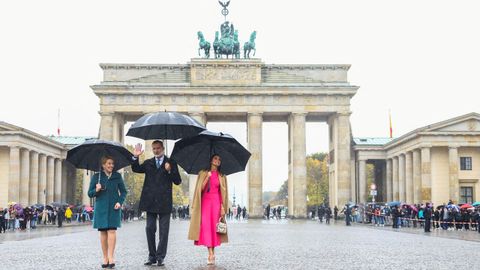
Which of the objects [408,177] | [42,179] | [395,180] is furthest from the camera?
[395,180]

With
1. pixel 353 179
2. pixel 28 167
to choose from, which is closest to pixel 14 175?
pixel 28 167

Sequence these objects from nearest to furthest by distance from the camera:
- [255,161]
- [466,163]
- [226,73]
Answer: [466,163] < [255,161] < [226,73]

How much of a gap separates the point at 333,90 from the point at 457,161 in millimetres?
17534

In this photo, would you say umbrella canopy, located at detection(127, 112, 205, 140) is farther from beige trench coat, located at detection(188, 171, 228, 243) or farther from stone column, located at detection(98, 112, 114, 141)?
stone column, located at detection(98, 112, 114, 141)

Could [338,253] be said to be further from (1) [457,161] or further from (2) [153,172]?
(1) [457,161]

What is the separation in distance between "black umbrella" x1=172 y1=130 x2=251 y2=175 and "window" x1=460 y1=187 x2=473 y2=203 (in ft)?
205

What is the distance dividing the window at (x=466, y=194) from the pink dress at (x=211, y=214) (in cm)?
6272

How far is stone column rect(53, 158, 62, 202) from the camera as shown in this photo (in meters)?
88.7

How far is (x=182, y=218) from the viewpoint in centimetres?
8062

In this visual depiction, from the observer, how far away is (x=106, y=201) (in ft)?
49.5

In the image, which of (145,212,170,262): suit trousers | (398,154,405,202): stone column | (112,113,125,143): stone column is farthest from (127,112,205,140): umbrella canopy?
(398,154,405,202): stone column

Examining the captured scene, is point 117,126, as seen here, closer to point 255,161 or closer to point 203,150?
point 255,161

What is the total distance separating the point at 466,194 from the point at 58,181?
4744 cm

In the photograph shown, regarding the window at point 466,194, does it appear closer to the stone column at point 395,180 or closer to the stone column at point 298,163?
the stone column at point 395,180
